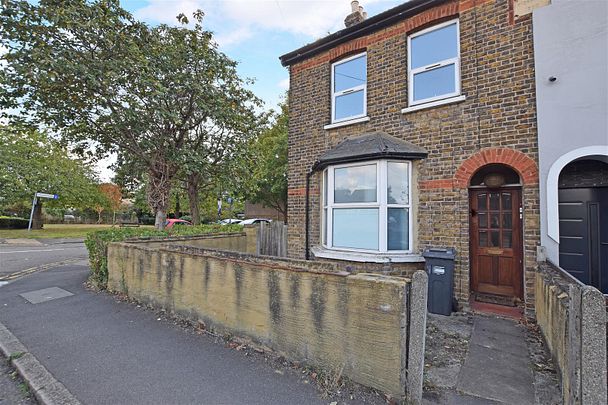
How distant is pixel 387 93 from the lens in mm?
6426

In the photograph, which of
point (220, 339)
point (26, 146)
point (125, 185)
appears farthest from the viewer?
point (26, 146)

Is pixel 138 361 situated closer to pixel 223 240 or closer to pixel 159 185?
pixel 223 240

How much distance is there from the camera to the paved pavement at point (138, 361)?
2885 mm

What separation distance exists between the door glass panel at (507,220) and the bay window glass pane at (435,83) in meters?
2.49

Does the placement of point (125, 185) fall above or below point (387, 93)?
below

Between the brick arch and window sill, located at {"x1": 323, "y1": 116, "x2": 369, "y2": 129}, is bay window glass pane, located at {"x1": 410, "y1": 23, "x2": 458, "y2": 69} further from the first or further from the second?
the brick arch

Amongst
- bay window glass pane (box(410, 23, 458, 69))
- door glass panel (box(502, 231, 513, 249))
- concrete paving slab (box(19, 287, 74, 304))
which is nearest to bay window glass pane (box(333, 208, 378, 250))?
door glass panel (box(502, 231, 513, 249))

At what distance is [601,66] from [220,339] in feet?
21.9

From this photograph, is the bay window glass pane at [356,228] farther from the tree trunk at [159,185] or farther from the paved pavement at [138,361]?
the tree trunk at [159,185]

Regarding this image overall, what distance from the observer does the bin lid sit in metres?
5.13

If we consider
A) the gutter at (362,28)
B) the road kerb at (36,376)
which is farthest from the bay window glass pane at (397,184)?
the road kerb at (36,376)

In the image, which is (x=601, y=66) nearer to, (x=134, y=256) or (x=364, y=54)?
(x=364, y=54)

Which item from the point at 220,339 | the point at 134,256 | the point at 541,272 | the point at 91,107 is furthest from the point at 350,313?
the point at 91,107

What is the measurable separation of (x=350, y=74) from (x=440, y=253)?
15.3 ft
